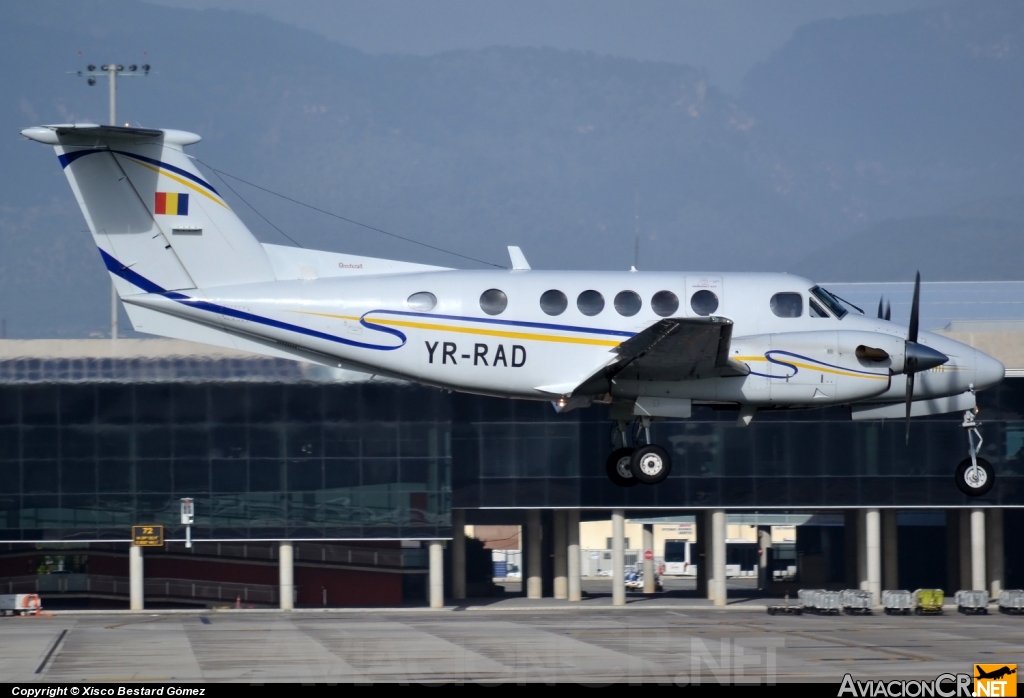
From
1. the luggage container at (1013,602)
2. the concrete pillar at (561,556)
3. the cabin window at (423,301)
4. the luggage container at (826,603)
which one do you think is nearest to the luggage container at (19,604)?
the concrete pillar at (561,556)

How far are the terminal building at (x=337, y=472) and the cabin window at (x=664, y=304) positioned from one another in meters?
28.8

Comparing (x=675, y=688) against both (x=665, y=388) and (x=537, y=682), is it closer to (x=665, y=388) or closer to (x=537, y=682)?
(x=537, y=682)

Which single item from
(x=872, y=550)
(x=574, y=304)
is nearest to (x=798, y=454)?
(x=872, y=550)

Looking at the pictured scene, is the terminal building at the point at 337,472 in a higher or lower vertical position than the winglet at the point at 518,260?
lower

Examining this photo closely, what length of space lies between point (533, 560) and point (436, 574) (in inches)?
335

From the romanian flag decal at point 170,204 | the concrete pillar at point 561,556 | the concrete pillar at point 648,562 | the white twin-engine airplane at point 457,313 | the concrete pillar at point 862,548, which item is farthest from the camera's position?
the concrete pillar at point 648,562

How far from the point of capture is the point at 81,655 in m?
33.2

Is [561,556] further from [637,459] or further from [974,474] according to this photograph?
[637,459]

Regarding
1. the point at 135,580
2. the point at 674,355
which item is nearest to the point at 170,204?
the point at 674,355

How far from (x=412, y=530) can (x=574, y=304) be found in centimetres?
3365

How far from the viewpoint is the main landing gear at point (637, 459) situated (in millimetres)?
23484

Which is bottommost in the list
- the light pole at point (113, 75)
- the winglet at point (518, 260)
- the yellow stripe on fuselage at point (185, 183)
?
the winglet at point (518, 260)

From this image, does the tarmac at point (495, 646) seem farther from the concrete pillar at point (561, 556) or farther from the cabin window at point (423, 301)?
the cabin window at point (423, 301)

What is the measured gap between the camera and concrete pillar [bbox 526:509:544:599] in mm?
63000
